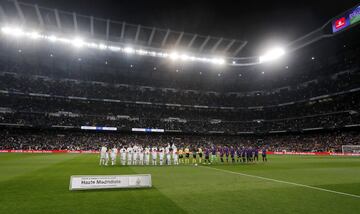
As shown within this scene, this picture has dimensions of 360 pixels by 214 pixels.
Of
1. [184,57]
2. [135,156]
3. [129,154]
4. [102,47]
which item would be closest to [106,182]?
[135,156]

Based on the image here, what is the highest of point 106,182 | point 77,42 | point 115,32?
point 115,32

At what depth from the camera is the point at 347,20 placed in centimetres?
4259

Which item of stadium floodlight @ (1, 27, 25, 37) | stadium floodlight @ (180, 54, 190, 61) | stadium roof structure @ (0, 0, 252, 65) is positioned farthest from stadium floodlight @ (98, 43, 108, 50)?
stadium floodlight @ (180, 54, 190, 61)

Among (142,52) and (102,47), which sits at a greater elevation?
(142,52)

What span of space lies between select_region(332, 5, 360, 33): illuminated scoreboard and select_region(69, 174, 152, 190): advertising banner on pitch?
45130mm

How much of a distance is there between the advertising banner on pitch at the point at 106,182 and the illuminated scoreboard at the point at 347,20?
45.1 metres

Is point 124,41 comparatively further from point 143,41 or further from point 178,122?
point 178,122

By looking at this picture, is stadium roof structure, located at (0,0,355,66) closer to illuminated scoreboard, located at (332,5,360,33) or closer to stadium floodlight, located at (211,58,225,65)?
stadium floodlight, located at (211,58,225,65)

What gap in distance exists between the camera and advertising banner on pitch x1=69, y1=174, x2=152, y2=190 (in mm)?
10984

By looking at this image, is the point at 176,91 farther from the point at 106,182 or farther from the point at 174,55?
the point at 106,182

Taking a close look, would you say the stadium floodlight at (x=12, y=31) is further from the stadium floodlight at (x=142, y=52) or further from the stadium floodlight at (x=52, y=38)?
the stadium floodlight at (x=142, y=52)

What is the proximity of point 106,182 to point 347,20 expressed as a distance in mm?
47627

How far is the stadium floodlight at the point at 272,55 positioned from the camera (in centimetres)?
6359

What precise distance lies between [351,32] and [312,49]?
10722mm
